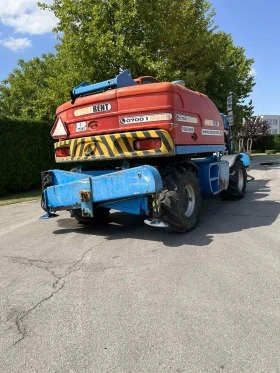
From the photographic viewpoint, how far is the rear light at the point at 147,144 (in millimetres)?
5613

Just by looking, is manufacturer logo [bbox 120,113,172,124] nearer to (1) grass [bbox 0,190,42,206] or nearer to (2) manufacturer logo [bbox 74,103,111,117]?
(2) manufacturer logo [bbox 74,103,111,117]

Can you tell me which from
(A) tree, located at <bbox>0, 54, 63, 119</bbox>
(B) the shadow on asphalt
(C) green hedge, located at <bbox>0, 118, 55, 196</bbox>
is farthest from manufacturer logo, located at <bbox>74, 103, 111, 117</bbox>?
(A) tree, located at <bbox>0, 54, 63, 119</bbox>

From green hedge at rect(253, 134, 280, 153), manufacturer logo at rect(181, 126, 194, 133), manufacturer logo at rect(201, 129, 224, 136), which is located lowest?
green hedge at rect(253, 134, 280, 153)

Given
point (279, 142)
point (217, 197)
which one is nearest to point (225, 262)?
point (217, 197)

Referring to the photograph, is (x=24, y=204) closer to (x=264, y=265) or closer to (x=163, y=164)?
(x=163, y=164)

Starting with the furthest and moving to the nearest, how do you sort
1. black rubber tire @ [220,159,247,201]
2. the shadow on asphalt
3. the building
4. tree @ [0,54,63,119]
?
1. the building
2. tree @ [0,54,63,119]
3. black rubber tire @ [220,159,247,201]
4. the shadow on asphalt

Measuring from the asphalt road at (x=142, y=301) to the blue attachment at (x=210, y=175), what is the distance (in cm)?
134

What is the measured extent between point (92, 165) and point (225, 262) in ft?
11.8

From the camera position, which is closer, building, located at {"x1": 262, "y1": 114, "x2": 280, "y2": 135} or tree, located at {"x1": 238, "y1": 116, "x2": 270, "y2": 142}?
tree, located at {"x1": 238, "y1": 116, "x2": 270, "y2": 142}

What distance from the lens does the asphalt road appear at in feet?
8.86

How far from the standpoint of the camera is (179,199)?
Answer: 18.9ft

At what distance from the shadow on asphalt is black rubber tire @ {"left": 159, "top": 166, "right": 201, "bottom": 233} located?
0.22 meters

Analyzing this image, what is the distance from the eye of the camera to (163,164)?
6.27m

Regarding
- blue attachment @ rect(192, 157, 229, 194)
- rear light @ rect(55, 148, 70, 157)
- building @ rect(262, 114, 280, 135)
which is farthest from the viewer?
building @ rect(262, 114, 280, 135)
